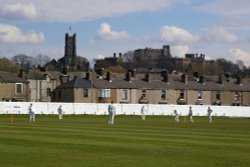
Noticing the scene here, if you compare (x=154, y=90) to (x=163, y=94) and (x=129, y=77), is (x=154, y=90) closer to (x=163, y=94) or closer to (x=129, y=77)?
(x=163, y=94)

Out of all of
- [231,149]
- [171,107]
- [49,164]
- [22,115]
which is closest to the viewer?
[49,164]

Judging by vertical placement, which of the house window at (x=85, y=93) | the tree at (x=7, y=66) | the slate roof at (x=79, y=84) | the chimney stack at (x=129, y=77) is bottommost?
the house window at (x=85, y=93)

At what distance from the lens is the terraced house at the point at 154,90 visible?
396 feet

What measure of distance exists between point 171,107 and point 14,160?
265 ft

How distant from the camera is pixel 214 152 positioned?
71.2ft

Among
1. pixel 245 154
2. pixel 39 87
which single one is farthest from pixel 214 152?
pixel 39 87

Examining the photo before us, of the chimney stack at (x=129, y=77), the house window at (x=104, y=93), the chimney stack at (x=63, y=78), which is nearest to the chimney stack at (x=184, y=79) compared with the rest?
the chimney stack at (x=129, y=77)

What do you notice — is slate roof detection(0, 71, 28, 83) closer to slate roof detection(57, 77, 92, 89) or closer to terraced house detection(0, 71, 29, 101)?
terraced house detection(0, 71, 29, 101)

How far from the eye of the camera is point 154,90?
127 metres

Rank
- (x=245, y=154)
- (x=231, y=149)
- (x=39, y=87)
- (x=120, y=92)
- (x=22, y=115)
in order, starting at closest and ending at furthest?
(x=245, y=154), (x=231, y=149), (x=22, y=115), (x=120, y=92), (x=39, y=87)

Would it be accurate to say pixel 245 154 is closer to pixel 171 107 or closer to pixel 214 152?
pixel 214 152

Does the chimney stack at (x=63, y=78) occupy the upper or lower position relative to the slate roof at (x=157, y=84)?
upper

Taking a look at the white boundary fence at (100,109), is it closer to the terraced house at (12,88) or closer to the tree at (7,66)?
the terraced house at (12,88)

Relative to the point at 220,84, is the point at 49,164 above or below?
below
